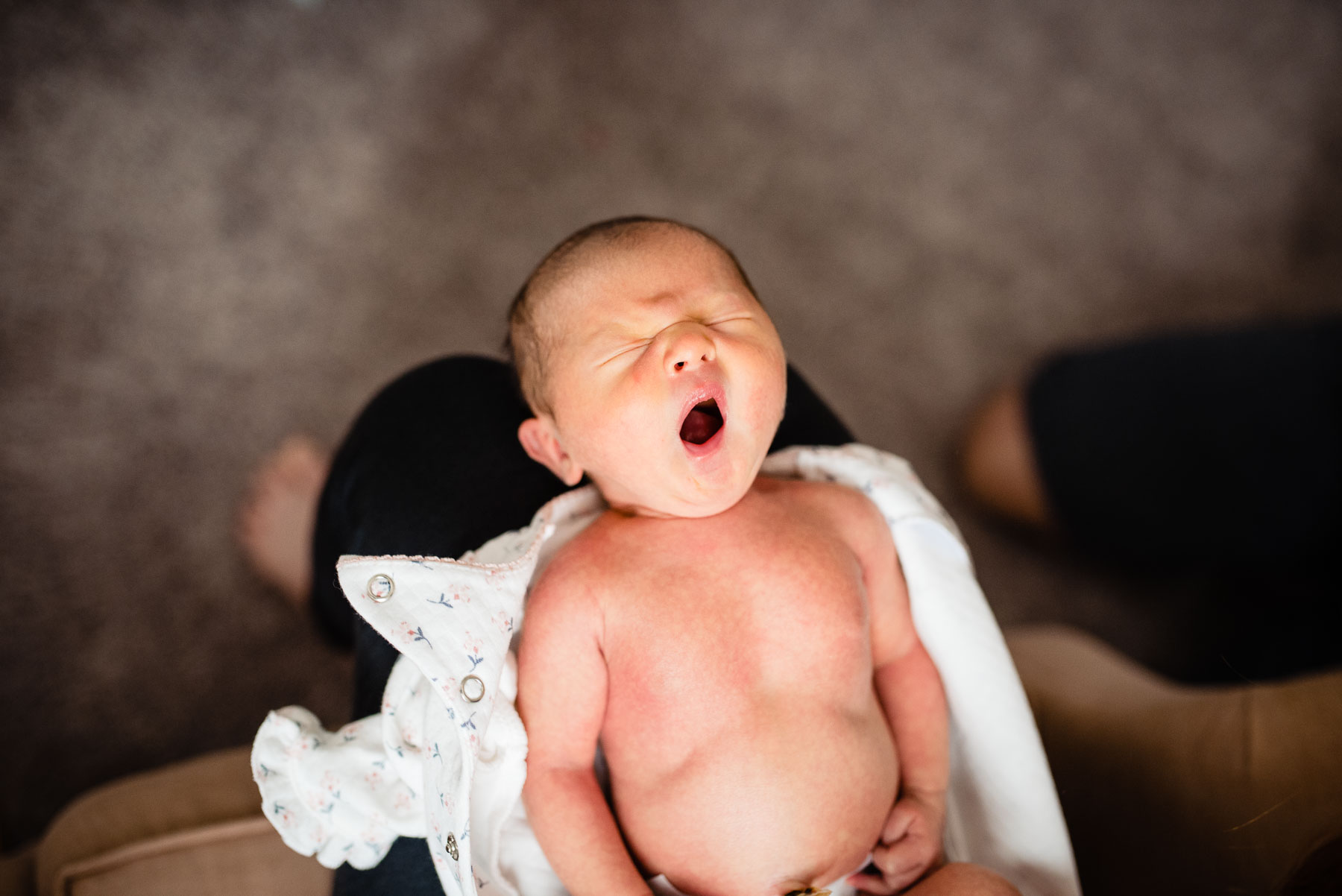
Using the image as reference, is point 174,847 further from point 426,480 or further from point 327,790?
point 426,480

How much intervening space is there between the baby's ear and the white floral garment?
38 millimetres

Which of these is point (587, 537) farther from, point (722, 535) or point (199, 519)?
point (199, 519)

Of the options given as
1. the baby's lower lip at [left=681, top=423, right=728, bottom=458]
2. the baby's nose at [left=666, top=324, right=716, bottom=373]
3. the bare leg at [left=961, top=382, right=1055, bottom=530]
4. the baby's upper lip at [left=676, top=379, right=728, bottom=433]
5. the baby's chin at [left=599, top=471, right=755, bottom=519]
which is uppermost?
the baby's nose at [left=666, top=324, right=716, bottom=373]

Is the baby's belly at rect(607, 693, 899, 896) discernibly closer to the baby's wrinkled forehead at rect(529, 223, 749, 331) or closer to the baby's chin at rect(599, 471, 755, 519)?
the baby's chin at rect(599, 471, 755, 519)

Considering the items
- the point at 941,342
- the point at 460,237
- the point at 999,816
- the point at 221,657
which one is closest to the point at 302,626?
the point at 221,657

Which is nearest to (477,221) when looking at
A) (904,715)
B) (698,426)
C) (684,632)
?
(698,426)

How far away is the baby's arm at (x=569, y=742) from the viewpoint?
725 millimetres

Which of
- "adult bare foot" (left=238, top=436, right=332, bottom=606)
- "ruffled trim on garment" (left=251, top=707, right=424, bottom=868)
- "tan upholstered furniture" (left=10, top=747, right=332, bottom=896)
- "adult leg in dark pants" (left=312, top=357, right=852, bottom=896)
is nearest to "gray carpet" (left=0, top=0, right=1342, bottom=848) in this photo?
"adult bare foot" (left=238, top=436, right=332, bottom=606)

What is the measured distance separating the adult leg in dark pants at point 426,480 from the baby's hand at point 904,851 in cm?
40

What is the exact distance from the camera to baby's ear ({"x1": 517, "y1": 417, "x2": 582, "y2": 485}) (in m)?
0.80

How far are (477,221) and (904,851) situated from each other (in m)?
1.19

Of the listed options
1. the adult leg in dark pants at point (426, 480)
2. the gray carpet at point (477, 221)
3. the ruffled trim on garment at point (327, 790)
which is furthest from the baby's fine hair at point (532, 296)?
the gray carpet at point (477, 221)

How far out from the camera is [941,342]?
1596mm

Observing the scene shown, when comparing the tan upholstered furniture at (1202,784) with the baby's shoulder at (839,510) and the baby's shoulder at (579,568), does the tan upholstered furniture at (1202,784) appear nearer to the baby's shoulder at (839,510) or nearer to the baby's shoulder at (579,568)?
the baby's shoulder at (839,510)
